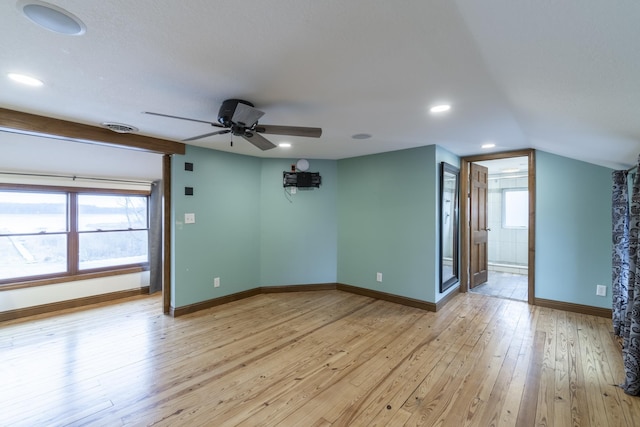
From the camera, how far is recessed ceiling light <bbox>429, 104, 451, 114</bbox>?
224 cm

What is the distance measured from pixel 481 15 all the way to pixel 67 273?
18.1 ft

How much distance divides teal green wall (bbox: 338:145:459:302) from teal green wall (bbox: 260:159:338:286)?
A: 18cm

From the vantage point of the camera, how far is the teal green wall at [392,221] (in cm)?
378

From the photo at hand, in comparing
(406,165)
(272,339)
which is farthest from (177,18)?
(406,165)

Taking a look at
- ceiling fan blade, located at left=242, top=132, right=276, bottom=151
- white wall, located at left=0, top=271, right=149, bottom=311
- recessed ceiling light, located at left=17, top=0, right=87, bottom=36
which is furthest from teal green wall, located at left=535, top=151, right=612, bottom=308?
white wall, located at left=0, top=271, right=149, bottom=311

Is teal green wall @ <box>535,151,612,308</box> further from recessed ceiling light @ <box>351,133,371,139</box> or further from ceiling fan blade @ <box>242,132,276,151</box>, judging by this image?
ceiling fan blade @ <box>242,132,276,151</box>

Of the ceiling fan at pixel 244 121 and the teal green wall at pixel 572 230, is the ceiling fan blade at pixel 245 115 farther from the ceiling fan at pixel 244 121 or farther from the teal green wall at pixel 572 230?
the teal green wall at pixel 572 230

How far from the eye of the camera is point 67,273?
4.05m

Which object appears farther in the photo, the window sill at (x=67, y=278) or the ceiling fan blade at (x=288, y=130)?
the window sill at (x=67, y=278)

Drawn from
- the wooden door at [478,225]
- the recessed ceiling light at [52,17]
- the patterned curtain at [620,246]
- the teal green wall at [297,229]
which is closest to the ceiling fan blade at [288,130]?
the recessed ceiling light at [52,17]

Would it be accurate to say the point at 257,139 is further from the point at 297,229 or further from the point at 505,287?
→ the point at 505,287

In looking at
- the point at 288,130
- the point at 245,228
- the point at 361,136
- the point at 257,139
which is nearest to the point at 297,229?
the point at 245,228

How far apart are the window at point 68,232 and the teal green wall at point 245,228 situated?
172 cm

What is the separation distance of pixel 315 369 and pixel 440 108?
2456 millimetres
